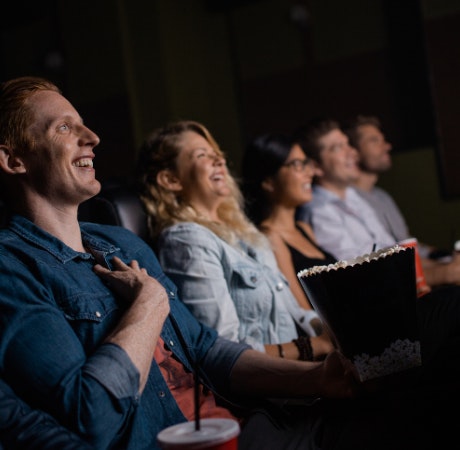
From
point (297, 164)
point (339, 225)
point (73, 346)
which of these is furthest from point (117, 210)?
point (339, 225)

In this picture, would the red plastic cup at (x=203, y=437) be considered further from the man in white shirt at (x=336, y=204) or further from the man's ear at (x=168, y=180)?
the man in white shirt at (x=336, y=204)

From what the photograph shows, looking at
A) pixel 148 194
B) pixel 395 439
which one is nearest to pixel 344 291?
pixel 395 439

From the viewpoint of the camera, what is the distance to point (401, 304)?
1.07 metres

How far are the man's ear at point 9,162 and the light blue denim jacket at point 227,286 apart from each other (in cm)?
62

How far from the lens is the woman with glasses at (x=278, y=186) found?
2.61 metres

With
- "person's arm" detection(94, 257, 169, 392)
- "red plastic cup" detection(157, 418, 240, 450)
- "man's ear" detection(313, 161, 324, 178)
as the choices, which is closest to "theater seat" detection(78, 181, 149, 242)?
"person's arm" detection(94, 257, 169, 392)

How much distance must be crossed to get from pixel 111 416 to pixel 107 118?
4766 mm

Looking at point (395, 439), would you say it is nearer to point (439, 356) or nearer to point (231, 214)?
point (439, 356)

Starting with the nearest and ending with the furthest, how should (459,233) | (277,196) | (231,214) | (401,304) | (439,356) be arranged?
(401,304) → (439,356) → (231,214) → (277,196) → (459,233)

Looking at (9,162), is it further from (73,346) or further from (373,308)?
(373,308)

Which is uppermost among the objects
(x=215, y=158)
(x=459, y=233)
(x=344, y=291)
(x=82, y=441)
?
(x=215, y=158)

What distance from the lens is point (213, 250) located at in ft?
5.92

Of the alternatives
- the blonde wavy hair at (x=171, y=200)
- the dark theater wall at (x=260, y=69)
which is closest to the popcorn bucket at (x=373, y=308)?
the blonde wavy hair at (x=171, y=200)

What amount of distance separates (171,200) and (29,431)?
1.11 metres
